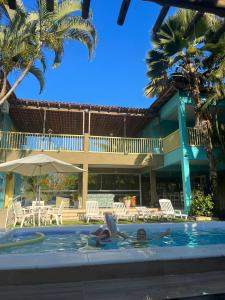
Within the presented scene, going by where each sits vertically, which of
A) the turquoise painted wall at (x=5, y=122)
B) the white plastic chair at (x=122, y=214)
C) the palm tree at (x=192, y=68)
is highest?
the palm tree at (x=192, y=68)

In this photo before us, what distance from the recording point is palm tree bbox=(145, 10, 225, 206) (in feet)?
47.8

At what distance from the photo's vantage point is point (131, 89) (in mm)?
20188

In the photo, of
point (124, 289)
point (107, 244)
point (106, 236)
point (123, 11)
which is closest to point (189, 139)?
point (106, 236)

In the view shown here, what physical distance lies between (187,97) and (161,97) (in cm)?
195

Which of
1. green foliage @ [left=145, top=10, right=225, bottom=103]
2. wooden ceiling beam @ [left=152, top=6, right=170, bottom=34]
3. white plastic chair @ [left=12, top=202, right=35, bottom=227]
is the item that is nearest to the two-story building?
green foliage @ [left=145, top=10, right=225, bottom=103]

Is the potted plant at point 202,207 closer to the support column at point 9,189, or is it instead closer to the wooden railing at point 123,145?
the wooden railing at point 123,145

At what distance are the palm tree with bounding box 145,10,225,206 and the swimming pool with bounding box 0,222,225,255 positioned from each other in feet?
15.6

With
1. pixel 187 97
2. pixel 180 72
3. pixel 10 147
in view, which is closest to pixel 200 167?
pixel 187 97

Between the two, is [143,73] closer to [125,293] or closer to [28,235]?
[28,235]

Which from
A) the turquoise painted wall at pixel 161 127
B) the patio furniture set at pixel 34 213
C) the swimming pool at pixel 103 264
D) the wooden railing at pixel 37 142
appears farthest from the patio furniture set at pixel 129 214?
the swimming pool at pixel 103 264

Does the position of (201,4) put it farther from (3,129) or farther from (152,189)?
(152,189)

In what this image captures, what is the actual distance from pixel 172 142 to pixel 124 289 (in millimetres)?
14952

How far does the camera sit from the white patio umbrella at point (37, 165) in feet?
36.9

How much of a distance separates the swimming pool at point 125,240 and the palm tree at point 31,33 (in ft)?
23.8
